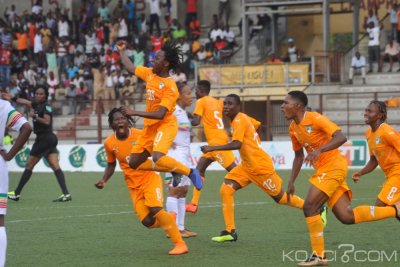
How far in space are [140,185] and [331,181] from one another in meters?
2.34

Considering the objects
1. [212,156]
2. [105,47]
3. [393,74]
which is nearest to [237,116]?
[212,156]

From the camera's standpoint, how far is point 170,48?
12023 mm

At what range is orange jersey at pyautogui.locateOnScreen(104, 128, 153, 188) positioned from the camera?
11477 mm

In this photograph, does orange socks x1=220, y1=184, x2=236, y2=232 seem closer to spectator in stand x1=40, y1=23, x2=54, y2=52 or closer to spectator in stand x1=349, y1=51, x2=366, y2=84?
spectator in stand x1=349, y1=51, x2=366, y2=84

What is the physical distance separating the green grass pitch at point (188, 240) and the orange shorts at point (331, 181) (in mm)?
681

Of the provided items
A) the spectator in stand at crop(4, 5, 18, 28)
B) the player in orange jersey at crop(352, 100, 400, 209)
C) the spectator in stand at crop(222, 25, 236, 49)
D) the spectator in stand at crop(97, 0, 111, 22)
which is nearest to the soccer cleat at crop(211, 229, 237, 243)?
the player in orange jersey at crop(352, 100, 400, 209)

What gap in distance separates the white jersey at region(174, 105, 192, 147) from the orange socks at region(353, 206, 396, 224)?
4.41 metres

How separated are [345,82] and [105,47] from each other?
9458mm

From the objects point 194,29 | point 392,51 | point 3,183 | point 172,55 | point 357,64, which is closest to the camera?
point 3,183

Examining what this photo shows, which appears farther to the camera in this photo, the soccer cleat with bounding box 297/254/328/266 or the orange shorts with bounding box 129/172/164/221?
the orange shorts with bounding box 129/172/164/221

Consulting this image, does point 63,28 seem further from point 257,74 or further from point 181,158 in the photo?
point 181,158

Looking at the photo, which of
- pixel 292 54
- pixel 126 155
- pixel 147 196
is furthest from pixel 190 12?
pixel 147 196

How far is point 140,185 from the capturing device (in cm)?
1141

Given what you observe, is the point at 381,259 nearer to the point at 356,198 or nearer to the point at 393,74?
the point at 356,198
